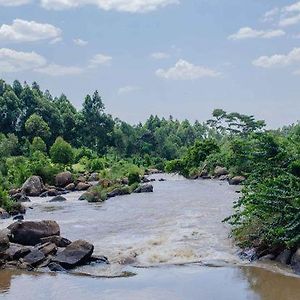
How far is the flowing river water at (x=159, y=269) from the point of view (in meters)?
10.5

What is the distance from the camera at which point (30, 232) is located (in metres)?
15.0

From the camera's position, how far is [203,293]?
10.3 metres

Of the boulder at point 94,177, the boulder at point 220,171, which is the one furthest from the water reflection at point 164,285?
the boulder at point 94,177

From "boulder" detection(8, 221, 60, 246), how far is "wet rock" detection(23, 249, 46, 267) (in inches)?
56.1

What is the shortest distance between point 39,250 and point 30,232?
4.99ft

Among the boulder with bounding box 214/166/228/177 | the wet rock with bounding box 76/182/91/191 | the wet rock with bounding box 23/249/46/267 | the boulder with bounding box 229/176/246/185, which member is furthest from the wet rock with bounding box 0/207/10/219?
the boulder with bounding box 214/166/228/177

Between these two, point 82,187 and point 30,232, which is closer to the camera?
point 30,232

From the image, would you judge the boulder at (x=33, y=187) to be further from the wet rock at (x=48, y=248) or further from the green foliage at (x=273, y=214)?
the green foliage at (x=273, y=214)

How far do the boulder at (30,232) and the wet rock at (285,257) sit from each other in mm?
6750

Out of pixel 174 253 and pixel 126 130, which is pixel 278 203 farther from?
pixel 126 130

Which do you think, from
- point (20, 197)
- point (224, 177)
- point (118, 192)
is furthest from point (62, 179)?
point (224, 177)

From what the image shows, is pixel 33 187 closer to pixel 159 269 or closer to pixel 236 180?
pixel 236 180

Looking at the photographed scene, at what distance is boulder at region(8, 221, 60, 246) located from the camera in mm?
14945

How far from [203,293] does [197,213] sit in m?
11.0
